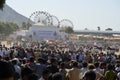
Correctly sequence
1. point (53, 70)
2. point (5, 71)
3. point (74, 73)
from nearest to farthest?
point (5, 71), point (53, 70), point (74, 73)

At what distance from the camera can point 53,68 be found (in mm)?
8539

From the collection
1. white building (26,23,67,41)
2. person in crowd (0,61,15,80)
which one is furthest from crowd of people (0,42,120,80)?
white building (26,23,67,41)

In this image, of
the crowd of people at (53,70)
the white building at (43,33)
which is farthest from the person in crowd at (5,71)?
the white building at (43,33)

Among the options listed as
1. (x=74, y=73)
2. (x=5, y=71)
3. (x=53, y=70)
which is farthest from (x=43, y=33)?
(x=5, y=71)

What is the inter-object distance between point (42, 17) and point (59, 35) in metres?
21.4

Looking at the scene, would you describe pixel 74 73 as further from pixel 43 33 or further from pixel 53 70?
pixel 43 33

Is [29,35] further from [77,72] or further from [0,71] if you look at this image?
[0,71]

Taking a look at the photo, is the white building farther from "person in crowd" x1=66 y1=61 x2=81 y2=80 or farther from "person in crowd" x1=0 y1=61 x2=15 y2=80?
"person in crowd" x1=0 y1=61 x2=15 y2=80

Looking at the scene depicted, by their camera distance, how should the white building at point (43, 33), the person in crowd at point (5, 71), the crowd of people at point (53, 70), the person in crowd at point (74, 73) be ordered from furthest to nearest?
the white building at point (43, 33)
the person in crowd at point (74, 73)
the crowd of people at point (53, 70)
the person in crowd at point (5, 71)

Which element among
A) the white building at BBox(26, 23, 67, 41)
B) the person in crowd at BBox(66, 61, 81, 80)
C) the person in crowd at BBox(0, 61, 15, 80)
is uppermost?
the person in crowd at BBox(0, 61, 15, 80)

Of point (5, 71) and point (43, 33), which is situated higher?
point (5, 71)

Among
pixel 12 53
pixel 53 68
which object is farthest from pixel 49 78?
pixel 12 53

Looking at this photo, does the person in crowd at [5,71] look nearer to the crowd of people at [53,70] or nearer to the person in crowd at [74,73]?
the crowd of people at [53,70]

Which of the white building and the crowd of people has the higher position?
the crowd of people
